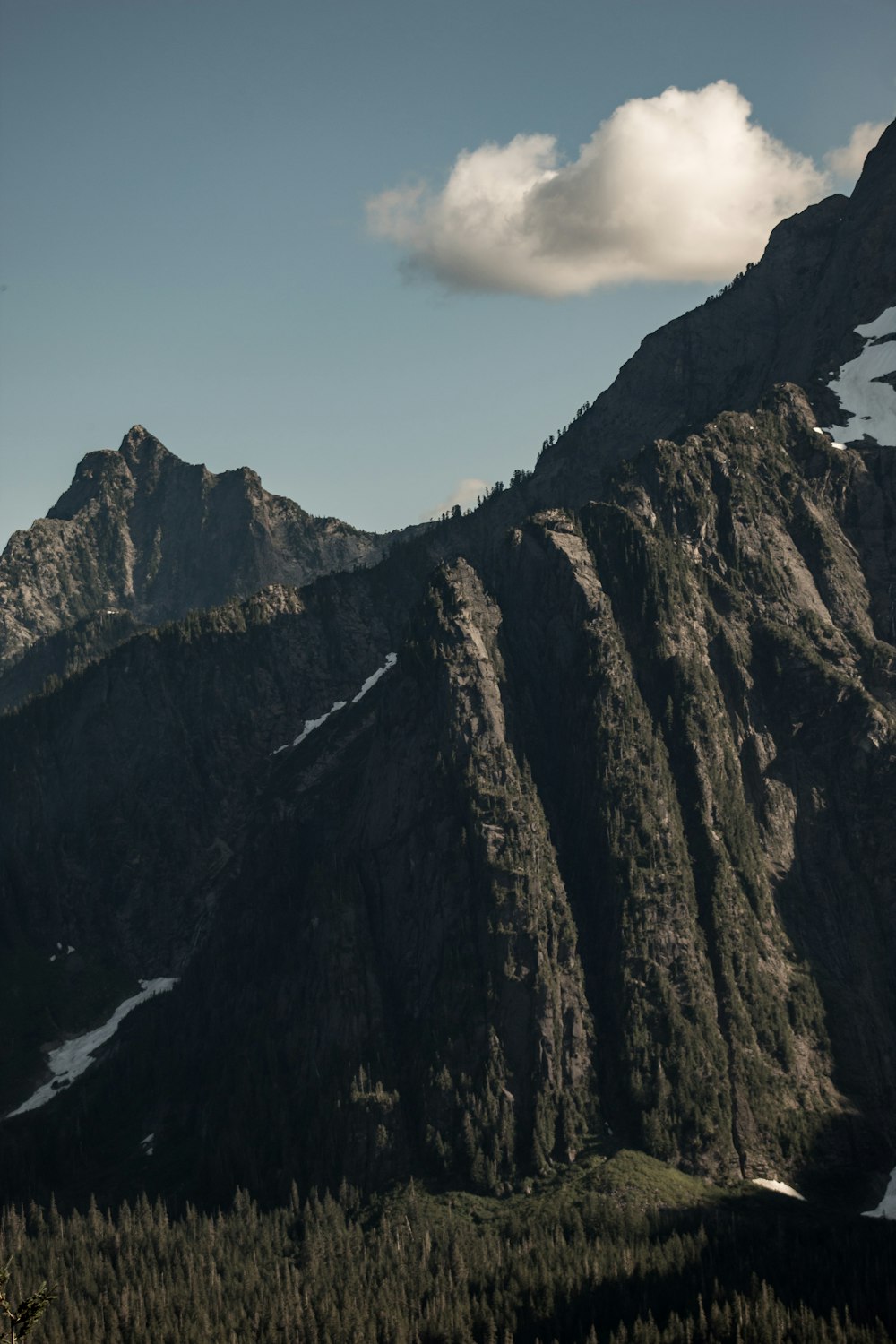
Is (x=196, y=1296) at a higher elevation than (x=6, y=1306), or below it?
below

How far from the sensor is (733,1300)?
183750 millimetres

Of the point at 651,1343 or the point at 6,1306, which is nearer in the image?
the point at 6,1306

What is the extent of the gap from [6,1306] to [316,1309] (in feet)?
475

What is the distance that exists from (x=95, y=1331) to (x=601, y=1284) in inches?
2541

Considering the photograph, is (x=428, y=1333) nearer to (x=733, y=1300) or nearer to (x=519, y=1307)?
(x=519, y=1307)

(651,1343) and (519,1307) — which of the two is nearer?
(651,1343)

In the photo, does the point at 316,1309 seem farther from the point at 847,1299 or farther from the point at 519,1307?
the point at 847,1299

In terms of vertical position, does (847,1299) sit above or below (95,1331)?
below

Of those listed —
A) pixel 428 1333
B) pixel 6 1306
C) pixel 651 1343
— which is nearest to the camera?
pixel 6 1306

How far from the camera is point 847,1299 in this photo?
186000 millimetres

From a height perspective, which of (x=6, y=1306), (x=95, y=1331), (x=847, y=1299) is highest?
(x=6, y=1306)

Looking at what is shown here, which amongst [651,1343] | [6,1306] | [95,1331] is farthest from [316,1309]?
[6,1306]

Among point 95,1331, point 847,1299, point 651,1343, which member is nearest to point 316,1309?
point 95,1331

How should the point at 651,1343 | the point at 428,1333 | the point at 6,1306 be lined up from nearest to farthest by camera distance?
the point at 6,1306
the point at 651,1343
the point at 428,1333
